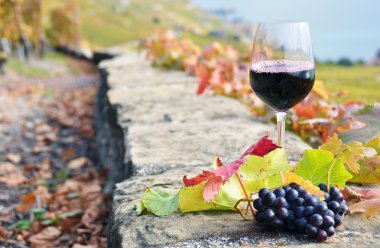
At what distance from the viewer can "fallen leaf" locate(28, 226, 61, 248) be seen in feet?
9.18

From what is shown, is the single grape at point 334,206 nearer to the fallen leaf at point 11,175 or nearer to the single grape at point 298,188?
the single grape at point 298,188

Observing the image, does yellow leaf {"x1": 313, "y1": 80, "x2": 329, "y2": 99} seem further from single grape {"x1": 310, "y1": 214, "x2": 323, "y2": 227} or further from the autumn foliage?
single grape {"x1": 310, "y1": 214, "x2": 323, "y2": 227}

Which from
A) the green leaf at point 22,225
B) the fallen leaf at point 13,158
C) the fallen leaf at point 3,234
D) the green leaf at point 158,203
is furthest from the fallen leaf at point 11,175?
the green leaf at point 158,203

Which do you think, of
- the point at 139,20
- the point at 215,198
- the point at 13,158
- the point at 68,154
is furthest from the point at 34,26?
the point at 139,20

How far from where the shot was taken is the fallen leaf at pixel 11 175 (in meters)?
3.84

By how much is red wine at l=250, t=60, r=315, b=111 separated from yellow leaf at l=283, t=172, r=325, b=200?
1.31 ft

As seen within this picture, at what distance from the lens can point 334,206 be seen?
4.85ft

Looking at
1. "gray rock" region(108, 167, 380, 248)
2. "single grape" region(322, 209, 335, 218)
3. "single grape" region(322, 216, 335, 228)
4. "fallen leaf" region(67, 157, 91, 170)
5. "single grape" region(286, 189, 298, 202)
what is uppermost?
"single grape" region(286, 189, 298, 202)

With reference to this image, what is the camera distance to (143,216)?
1.66 metres

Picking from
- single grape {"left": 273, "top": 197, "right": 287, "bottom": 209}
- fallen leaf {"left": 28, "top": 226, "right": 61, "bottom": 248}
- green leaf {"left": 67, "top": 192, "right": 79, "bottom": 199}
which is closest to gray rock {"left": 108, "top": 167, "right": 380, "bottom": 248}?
single grape {"left": 273, "top": 197, "right": 287, "bottom": 209}

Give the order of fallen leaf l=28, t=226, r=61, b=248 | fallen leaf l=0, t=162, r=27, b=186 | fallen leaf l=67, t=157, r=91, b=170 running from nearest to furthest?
1. fallen leaf l=28, t=226, r=61, b=248
2. fallen leaf l=0, t=162, r=27, b=186
3. fallen leaf l=67, t=157, r=91, b=170

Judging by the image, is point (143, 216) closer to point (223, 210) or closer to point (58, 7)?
point (223, 210)

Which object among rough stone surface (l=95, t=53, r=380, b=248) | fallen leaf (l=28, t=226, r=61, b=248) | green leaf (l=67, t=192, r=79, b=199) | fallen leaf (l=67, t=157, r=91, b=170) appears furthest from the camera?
fallen leaf (l=67, t=157, r=91, b=170)

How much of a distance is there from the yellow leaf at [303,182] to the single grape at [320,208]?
0.28ft
